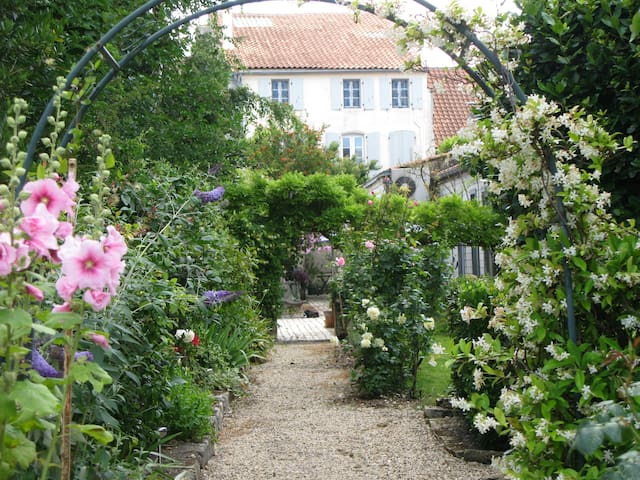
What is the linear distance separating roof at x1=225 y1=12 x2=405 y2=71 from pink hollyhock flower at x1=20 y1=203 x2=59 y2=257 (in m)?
22.5

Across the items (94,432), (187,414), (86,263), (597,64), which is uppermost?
(597,64)

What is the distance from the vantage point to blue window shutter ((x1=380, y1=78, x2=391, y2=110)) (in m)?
24.3

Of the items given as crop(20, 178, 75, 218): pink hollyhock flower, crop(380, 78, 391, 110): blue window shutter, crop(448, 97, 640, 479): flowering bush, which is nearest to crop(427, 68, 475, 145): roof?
crop(380, 78, 391, 110): blue window shutter

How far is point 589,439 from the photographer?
1.60m

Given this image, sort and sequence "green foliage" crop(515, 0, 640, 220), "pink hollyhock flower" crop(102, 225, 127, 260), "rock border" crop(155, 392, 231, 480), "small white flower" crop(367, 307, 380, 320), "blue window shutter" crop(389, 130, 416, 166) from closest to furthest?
"pink hollyhock flower" crop(102, 225, 127, 260)
"green foliage" crop(515, 0, 640, 220)
"rock border" crop(155, 392, 231, 480)
"small white flower" crop(367, 307, 380, 320)
"blue window shutter" crop(389, 130, 416, 166)

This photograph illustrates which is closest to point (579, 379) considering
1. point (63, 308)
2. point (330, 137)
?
point (63, 308)

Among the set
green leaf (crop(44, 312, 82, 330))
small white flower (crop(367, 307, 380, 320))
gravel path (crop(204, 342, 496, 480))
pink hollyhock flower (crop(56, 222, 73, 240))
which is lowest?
gravel path (crop(204, 342, 496, 480))

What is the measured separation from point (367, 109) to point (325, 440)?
20124 mm

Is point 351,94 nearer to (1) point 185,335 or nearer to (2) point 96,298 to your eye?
(1) point 185,335

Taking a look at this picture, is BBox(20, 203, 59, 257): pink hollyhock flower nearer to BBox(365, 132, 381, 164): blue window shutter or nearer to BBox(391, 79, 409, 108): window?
BBox(365, 132, 381, 164): blue window shutter

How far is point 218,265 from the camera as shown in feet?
21.8

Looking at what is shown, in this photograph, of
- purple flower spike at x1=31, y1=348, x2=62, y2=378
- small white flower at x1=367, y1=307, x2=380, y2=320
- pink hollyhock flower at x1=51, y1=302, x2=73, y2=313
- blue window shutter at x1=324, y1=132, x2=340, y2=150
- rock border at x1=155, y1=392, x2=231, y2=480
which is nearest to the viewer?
pink hollyhock flower at x1=51, y1=302, x2=73, y2=313

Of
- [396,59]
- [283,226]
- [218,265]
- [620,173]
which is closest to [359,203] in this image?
[283,226]

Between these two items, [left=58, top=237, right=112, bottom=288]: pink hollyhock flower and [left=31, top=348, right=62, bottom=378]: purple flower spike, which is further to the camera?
[left=31, top=348, right=62, bottom=378]: purple flower spike
